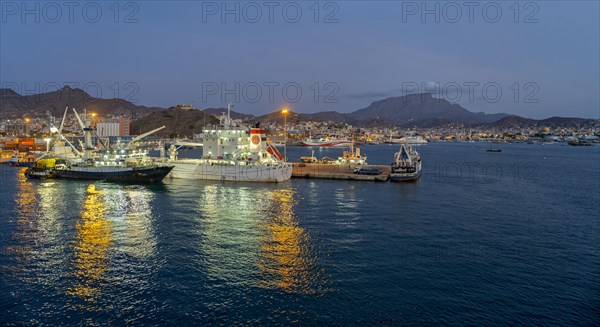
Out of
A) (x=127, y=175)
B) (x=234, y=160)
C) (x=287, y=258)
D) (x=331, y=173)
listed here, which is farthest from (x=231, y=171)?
(x=287, y=258)

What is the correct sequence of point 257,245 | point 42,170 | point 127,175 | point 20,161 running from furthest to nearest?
1. point 20,161
2. point 42,170
3. point 127,175
4. point 257,245

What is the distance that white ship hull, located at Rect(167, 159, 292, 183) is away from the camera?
55062 millimetres

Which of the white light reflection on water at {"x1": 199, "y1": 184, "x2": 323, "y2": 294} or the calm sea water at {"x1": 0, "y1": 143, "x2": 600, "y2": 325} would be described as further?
the white light reflection on water at {"x1": 199, "y1": 184, "x2": 323, "y2": 294}

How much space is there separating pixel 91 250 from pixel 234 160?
34996 millimetres

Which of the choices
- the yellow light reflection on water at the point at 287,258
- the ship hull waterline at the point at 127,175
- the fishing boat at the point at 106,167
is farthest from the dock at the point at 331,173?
the yellow light reflection on water at the point at 287,258

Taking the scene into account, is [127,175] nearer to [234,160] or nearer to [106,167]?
[106,167]

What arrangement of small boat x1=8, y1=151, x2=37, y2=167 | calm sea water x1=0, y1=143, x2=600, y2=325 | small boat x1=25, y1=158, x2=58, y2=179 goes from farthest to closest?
small boat x1=8, y1=151, x2=37, y2=167 < small boat x1=25, y1=158, x2=58, y2=179 < calm sea water x1=0, y1=143, x2=600, y2=325

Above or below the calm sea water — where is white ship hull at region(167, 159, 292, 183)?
above

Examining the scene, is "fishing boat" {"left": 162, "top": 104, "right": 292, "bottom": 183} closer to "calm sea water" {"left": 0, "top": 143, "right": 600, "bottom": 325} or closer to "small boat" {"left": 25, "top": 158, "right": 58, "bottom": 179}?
"calm sea water" {"left": 0, "top": 143, "right": 600, "bottom": 325}

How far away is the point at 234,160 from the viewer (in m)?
57.9

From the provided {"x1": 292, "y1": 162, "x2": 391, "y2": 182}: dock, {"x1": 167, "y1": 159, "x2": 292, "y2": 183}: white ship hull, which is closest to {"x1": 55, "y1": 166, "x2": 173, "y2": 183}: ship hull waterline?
{"x1": 167, "y1": 159, "x2": 292, "y2": 183}: white ship hull

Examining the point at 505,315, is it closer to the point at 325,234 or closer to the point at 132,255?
the point at 325,234

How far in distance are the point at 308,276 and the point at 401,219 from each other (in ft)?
50.3

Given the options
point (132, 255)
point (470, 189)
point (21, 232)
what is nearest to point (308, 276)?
point (132, 255)
